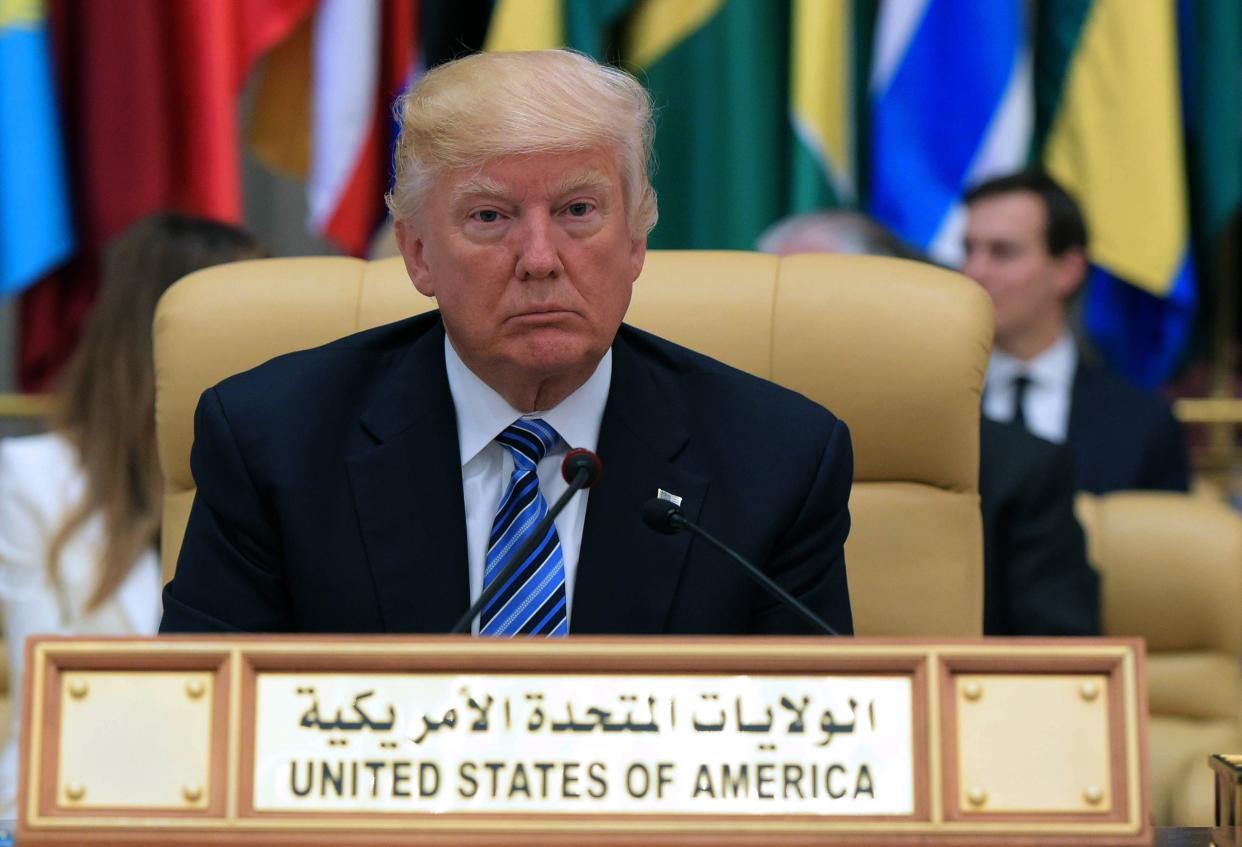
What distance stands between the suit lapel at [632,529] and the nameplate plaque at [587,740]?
562 millimetres

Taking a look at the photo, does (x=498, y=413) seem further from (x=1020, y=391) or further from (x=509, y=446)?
(x=1020, y=391)

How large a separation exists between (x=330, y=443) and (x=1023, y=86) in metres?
3.00

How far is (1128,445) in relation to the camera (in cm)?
419

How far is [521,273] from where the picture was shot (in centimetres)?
189

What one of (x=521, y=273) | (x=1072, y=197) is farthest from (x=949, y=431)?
(x=1072, y=197)

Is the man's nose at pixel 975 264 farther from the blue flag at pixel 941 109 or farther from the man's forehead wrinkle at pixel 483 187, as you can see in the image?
the man's forehead wrinkle at pixel 483 187

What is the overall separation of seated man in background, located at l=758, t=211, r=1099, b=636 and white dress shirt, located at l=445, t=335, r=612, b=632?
1.14 metres

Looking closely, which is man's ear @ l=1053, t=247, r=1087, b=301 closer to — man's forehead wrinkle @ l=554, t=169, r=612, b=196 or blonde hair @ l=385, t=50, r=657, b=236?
blonde hair @ l=385, t=50, r=657, b=236

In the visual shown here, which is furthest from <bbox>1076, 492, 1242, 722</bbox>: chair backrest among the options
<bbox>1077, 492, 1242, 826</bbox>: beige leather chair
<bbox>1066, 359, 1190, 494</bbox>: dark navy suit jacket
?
<bbox>1066, 359, 1190, 494</bbox>: dark navy suit jacket

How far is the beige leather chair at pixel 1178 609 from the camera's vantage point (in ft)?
11.2

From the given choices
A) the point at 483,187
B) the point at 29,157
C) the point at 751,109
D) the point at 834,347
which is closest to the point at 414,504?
the point at 483,187

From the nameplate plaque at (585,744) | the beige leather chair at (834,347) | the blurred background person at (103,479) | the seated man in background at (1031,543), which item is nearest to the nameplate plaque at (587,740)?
the nameplate plaque at (585,744)

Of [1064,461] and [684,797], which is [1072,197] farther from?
[684,797]

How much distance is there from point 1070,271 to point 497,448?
2.84 metres
